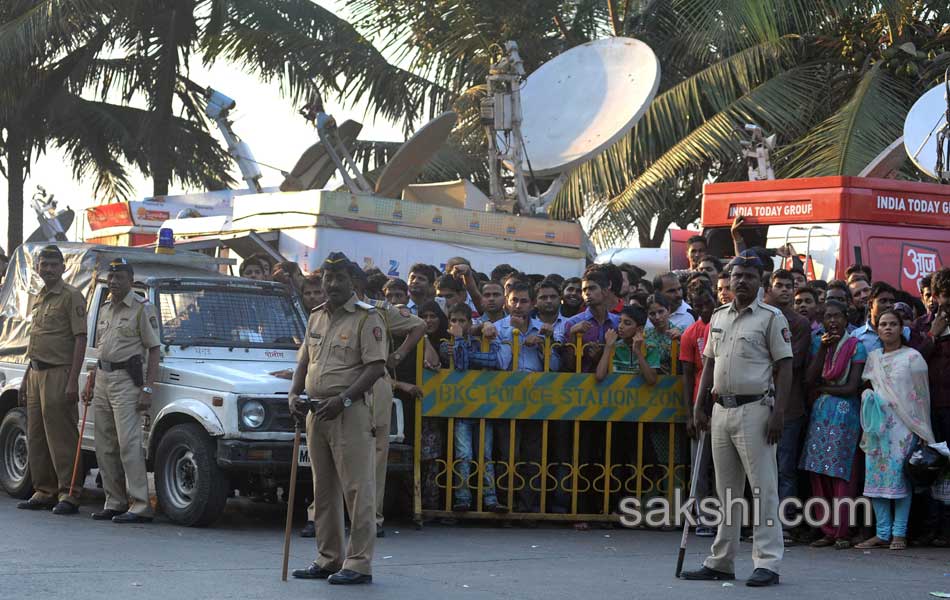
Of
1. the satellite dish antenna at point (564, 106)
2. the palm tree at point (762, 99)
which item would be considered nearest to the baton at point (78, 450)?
the satellite dish antenna at point (564, 106)

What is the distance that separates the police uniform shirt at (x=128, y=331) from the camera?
1034cm

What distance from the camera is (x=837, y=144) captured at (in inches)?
837

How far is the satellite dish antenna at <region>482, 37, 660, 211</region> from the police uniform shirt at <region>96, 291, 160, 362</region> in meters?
6.94

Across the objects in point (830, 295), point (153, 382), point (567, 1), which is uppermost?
point (567, 1)

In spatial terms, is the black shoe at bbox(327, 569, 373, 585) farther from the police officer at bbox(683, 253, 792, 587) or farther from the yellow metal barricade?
the yellow metal barricade

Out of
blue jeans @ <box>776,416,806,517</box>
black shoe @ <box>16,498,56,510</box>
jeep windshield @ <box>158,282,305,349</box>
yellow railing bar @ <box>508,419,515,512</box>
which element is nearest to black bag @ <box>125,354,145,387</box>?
jeep windshield @ <box>158,282,305,349</box>

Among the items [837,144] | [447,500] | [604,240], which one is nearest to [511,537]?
[447,500]

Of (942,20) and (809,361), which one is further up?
(942,20)

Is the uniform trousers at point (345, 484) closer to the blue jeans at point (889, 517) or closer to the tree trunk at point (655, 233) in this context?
the blue jeans at point (889, 517)

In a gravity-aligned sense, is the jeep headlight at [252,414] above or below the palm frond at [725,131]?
below

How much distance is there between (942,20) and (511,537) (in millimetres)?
16697

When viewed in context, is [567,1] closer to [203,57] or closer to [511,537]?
[203,57]

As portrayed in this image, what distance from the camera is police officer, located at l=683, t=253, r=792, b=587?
8.01 metres

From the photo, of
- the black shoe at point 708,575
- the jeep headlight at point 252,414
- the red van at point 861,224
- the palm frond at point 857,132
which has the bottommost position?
the black shoe at point 708,575
